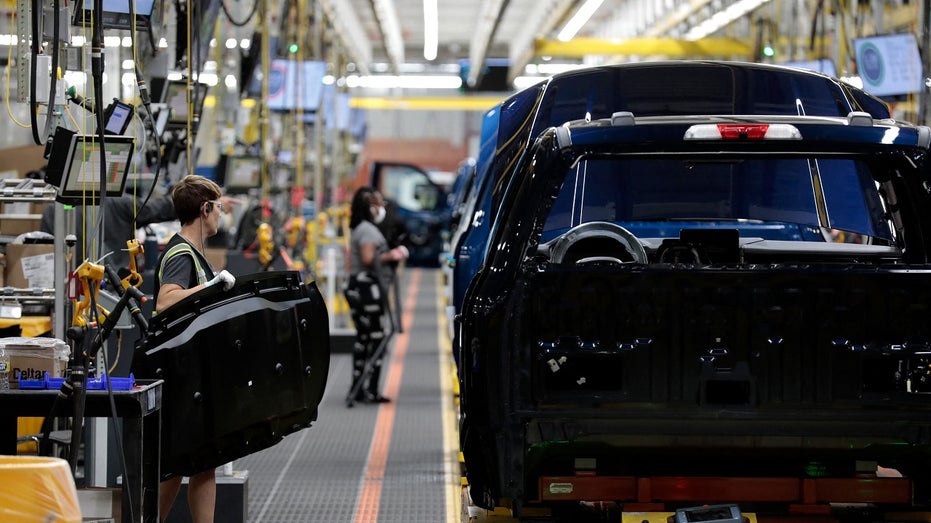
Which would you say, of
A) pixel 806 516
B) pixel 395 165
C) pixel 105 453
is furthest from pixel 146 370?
pixel 395 165

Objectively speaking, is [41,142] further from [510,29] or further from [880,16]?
[510,29]

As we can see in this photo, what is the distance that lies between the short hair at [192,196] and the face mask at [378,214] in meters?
5.64

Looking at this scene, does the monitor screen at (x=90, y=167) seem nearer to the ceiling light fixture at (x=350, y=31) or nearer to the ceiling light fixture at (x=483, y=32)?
the ceiling light fixture at (x=350, y=31)

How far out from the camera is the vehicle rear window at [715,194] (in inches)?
233

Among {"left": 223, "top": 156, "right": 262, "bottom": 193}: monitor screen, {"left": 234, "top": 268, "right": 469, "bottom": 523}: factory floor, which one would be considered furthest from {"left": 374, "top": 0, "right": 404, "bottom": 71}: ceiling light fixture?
{"left": 234, "top": 268, "right": 469, "bottom": 523}: factory floor

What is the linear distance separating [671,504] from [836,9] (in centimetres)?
1189

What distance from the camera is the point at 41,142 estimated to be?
594cm

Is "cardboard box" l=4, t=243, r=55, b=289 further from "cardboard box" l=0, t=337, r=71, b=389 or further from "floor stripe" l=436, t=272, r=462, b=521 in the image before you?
"floor stripe" l=436, t=272, r=462, b=521

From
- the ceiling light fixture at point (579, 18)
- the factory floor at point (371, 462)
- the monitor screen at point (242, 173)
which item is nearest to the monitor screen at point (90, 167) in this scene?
the factory floor at point (371, 462)

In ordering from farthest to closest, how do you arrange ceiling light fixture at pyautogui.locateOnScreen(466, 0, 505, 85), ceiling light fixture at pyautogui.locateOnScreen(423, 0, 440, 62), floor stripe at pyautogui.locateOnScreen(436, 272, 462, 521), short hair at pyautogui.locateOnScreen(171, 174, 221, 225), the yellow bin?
1. ceiling light fixture at pyautogui.locateOnScreen(423, 0, 440, 62)
2. ceiling light fixture at pyautogui.locateOnScreen(466, 0, 505, 85)
3. floor stripe at pyautogui.locateOnScreen(436, 272, 462, 521)
4. short hair at pyautogui.locateOnScreen(171, 174, 221, 225)
5. the yellow bin

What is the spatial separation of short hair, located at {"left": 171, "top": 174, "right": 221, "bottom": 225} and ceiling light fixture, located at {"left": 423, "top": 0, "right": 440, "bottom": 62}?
17.2 m

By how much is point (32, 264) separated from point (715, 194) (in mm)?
3570

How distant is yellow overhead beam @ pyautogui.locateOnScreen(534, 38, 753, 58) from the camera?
21.4 m

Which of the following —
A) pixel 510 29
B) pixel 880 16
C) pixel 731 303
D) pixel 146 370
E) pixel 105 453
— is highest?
pixel 510 29
